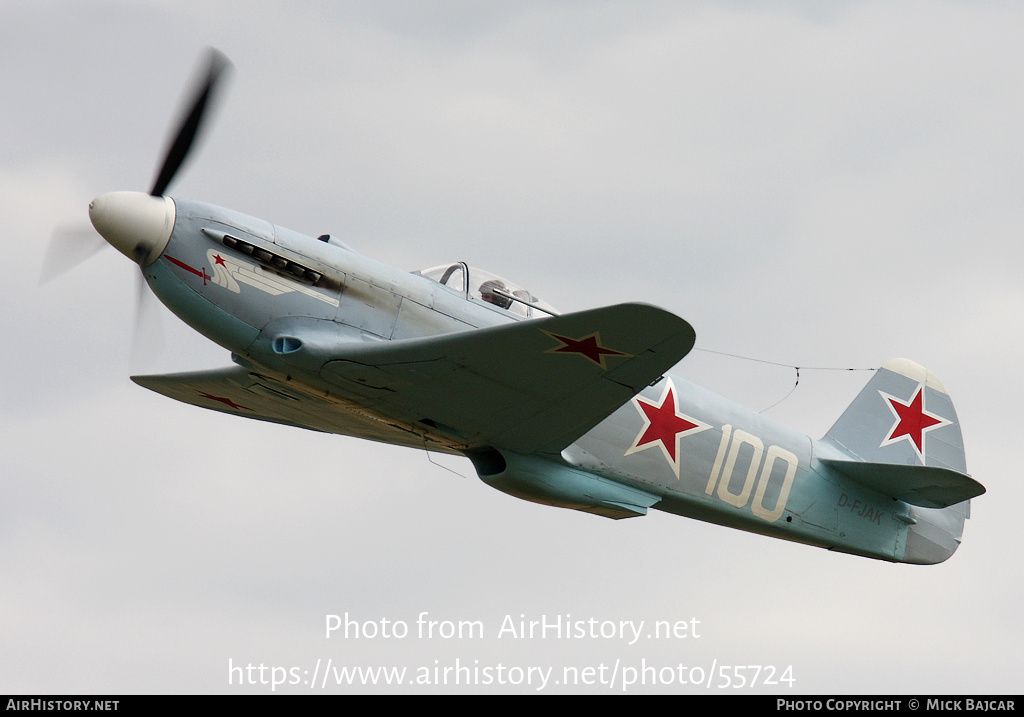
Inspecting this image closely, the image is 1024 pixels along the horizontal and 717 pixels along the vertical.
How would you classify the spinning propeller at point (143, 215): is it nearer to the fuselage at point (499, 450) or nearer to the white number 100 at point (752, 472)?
the fuselage at point (499, 450)

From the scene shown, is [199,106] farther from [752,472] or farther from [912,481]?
[912,481]

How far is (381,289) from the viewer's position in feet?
41.8

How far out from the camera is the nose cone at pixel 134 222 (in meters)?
12.0

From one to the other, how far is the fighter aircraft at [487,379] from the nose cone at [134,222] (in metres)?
0.01

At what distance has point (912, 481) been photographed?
15250 mm

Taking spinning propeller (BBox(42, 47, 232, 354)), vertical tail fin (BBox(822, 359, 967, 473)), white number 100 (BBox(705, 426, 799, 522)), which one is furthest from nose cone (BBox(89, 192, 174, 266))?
vertical tail fin (BBox(822, 359, 967, 473))

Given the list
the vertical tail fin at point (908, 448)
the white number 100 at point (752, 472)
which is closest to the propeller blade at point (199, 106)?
the white number 100 at point (752, 472)

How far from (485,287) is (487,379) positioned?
152 cm

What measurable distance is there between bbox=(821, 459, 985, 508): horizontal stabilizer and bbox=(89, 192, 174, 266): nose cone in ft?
27.5

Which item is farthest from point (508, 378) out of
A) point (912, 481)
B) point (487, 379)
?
point (912, 481)
